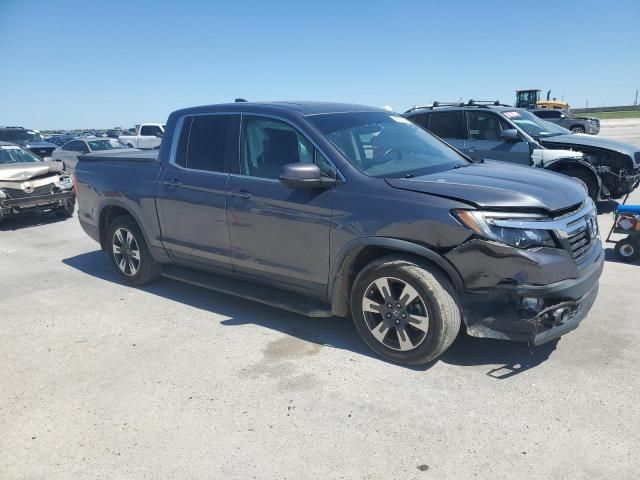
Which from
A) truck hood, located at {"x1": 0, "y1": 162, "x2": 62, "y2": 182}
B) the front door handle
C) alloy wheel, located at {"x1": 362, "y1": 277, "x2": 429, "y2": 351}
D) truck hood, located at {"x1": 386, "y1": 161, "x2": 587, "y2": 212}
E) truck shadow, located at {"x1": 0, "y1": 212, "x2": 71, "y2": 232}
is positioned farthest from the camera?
truck shadow, located at {"x1": 0, "y1": 212, "x2": 71, "y2": 232}

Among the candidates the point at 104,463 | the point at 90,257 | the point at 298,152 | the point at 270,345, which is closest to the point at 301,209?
the point at 298,152

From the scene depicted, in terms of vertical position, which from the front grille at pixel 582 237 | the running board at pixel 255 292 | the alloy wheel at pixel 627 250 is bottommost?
the alloy wheel at pixel 627 250

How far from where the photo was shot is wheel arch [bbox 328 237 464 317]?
336cm

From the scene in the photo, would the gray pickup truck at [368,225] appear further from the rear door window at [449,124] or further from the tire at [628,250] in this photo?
the rear door window at [449,124]

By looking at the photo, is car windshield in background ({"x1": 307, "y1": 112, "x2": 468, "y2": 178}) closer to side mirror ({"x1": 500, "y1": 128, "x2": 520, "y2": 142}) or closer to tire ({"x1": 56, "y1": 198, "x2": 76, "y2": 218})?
side mirror ({"x1": 500, "y1": 128, "x2": 520, "y2": 142})

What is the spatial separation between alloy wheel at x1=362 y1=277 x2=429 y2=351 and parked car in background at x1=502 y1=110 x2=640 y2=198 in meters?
6.35

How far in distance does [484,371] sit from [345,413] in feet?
3.56

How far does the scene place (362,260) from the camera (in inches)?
151

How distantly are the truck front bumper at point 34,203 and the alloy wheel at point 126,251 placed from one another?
15.2 feet

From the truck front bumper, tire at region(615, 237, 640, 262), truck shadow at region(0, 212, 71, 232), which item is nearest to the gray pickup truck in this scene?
tire at region(615, 237, 640, 262)

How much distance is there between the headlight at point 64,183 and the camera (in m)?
10.0

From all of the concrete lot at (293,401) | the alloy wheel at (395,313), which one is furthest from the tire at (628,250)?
the alloy wheel at (395,313)

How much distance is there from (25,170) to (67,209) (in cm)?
110

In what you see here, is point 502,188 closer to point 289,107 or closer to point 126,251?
point 289,107
